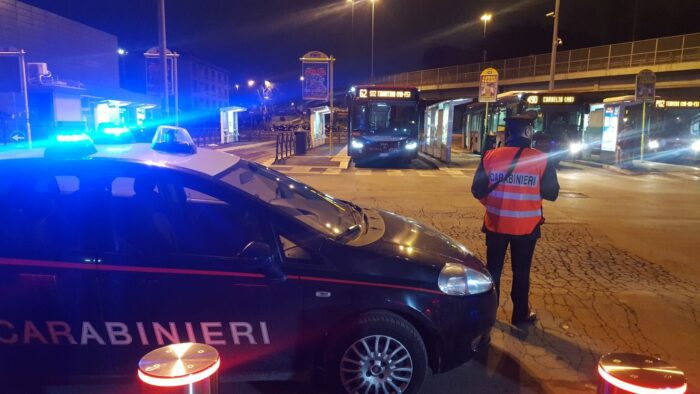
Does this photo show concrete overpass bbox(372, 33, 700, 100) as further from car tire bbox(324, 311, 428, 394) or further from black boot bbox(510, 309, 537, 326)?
car tire bbox(324, 311, 428, 394)

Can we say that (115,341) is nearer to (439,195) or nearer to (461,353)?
(461,353)

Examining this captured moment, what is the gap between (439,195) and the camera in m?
12.8

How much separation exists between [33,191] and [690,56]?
30.9 meters

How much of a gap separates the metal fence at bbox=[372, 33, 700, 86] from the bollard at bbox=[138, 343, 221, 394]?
A: 30.7 metres

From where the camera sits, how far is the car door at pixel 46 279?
3.01 m

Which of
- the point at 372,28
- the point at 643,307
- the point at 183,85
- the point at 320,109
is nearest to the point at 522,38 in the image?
the point at 372,28

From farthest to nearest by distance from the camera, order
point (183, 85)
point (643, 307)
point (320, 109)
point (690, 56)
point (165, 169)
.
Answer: point (183, 85)
point (320, 109)
point (690, 56)
point (643, 307)
point (165, 169)

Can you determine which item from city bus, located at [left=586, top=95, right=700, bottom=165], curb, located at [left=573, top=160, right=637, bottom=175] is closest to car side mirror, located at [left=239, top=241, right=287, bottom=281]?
curb, located at [left=573, top=160, right=637, bottom=175]

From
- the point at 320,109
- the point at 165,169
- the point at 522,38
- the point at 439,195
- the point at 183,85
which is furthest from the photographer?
the point at 183,85

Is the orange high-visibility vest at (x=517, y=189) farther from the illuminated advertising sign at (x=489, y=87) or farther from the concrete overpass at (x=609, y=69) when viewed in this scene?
the concrete overpass at (x=609, y=69)

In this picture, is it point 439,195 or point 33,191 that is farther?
point 439,195

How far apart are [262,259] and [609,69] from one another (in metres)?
33.9

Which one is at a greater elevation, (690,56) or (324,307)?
(690,56)

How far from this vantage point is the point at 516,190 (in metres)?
4.44
